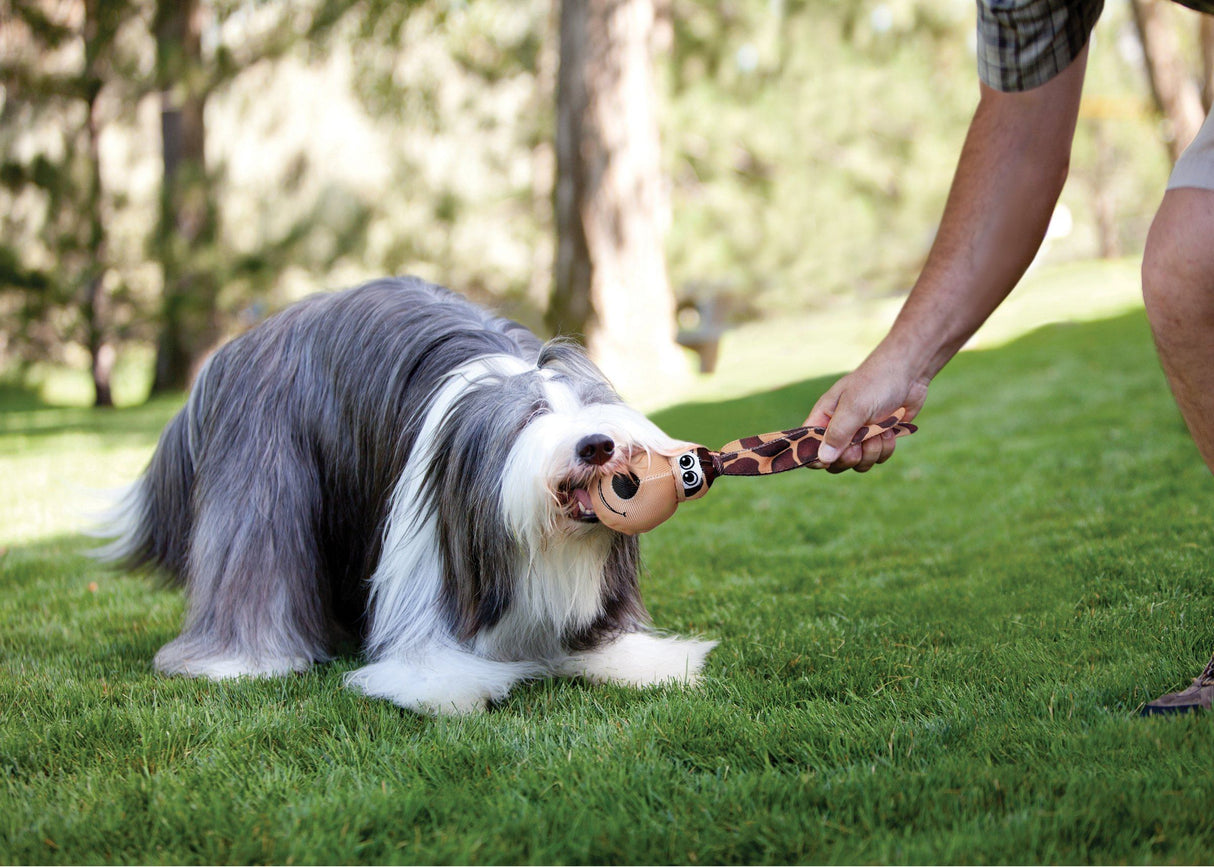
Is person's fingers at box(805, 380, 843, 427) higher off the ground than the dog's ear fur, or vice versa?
the dog's ear fur

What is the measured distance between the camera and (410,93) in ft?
43.6

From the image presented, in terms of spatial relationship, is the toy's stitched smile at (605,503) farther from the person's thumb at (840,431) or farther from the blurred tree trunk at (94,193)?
the blurred tree trunk at (94,193)

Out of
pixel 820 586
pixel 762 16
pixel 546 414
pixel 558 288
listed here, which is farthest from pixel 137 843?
pixel 762 16

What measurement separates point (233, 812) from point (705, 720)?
37.9 inches

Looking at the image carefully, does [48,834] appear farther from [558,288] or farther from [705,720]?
[558,288]

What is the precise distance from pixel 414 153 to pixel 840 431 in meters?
13.1

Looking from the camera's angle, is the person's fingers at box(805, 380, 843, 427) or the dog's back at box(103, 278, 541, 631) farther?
the dog's back at box(103, 278, 541, 631)

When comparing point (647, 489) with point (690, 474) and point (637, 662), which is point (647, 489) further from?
point (637, 662)

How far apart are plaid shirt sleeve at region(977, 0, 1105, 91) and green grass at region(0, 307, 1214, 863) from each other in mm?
1303

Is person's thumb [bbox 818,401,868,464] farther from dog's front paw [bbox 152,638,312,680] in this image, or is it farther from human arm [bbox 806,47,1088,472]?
dog's front paw [bbox 152,638,312,680]

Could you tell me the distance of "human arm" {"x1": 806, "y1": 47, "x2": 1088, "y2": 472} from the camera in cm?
238

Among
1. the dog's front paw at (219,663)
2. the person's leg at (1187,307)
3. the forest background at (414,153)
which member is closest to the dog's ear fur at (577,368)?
the dog's front paw at (219,663)

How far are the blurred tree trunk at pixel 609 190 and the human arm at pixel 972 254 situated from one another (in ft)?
19.3

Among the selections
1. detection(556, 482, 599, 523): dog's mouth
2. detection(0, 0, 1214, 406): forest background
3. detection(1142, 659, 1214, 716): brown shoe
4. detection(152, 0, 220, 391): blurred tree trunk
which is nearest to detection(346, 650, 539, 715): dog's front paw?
detection(556, 482, 599, 523): dog's mouth
